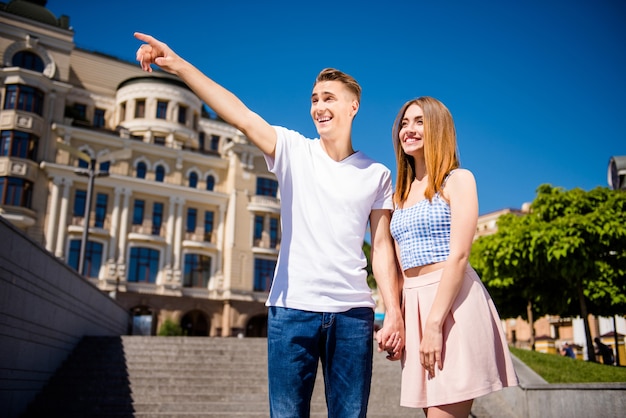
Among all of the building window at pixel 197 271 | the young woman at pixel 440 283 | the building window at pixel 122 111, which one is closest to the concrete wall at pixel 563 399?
the young woman at pixel 440 283

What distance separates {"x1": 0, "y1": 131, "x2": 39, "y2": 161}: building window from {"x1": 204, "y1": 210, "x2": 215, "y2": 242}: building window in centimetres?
1173

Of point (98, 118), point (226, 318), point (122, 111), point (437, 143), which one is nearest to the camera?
point (437, 143)

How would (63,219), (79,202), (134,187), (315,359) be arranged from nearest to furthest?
(315,359), (63,219), (79,202), (134,187)

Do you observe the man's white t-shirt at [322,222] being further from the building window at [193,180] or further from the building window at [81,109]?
the building window at [81,109]

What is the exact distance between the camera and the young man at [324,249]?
2635 millimetres

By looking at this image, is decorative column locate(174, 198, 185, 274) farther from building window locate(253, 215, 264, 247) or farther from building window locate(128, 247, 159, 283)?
building window locate(253, 215, 264, 247)

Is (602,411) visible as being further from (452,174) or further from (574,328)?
(574,328)

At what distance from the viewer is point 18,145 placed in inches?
1383

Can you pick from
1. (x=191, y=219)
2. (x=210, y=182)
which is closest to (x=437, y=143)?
(x=191, y=219)

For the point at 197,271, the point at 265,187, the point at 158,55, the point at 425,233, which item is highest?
the point at 265,187

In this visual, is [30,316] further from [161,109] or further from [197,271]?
[161,109]

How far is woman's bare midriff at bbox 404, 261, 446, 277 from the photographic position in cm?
289

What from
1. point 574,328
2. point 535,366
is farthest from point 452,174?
point 574,328

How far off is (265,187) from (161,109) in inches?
379
